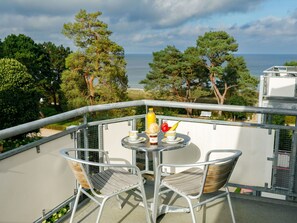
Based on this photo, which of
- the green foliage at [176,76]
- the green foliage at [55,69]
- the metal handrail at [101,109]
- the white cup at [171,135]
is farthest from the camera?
the green foliage at [55,69]

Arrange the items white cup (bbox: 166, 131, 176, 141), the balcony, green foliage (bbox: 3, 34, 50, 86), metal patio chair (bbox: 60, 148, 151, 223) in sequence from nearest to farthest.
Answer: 1. metal patio chair (bbox: 60, 148, 151, 223)
2. the balcony
3. white cup (bbox: 166, 131, 176, 141)
4. green foliage (bbox: 3, 34, 50, 86)

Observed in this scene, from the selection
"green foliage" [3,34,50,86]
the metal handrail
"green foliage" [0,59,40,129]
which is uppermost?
"green foliage" [3,34,50,86]

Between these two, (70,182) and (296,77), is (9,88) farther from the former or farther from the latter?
(70,182)

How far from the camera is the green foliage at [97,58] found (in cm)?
2194

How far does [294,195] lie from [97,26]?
20.8 metres

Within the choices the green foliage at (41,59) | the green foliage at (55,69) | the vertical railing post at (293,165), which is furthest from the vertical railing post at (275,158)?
the green foliage at (55,69)

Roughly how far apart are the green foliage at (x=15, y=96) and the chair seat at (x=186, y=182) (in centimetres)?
1475

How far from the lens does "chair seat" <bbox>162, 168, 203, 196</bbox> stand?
2497mm

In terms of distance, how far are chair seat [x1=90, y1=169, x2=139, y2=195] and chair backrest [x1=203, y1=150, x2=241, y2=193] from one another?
58 centimetres

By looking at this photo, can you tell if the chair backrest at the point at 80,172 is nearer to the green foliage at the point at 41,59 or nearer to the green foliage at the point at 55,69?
the green foliage at the point at 41,59

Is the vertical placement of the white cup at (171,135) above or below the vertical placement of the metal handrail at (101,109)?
below

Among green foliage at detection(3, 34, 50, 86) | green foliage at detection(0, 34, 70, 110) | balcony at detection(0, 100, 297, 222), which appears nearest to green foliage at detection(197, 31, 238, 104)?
green foliage at detection(0, 34, 70, 110)

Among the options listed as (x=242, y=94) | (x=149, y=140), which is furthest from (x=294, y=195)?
(x=242, y=94)

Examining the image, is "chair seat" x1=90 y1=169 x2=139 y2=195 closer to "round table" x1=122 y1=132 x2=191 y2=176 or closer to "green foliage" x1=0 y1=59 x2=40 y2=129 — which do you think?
"round table" x1=122 y1=132 x2=191 y2=176
